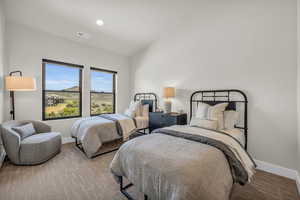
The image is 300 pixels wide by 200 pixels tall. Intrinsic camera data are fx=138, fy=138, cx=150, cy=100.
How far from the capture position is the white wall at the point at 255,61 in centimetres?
223

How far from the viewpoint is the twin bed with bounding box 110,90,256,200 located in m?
1.14

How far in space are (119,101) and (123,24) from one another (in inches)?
99.1

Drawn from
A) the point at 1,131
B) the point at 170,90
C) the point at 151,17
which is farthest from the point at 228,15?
the point at 1,131

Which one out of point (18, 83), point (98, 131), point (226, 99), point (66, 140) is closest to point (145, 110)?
point (98, 131)

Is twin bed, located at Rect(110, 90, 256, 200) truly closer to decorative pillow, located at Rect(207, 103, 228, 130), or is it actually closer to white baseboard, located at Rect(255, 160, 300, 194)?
decorative pillow, located at Rect(207, 103, 228, 130)

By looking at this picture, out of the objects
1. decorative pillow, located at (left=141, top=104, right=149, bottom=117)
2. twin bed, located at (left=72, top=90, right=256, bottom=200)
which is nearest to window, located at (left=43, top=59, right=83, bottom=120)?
decorative pillow, located at (left=141, top=104, right=149, bottom=117)

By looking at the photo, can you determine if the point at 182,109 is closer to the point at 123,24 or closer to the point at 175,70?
the point at 175,70

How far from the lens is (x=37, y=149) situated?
2521 millimetres

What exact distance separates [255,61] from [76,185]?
3.59 m

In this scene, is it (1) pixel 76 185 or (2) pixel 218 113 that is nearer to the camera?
(1) pixel 76 185

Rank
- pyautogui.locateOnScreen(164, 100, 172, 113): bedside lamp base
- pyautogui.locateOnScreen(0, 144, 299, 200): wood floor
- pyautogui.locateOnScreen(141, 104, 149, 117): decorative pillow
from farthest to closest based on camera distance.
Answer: pyautogui.locateOnScreen(141, 104, 149, 117): decorative pillow, pyautogui.locateOnScreen(164, 100, 172, 113): bedside lamp base, pyautogui.locateOnScreen(0, 144, 299, 200): wood floor

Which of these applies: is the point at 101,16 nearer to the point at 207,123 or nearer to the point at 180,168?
the point at 207,123

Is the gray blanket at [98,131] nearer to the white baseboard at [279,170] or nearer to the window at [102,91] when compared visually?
the window at [102,91]

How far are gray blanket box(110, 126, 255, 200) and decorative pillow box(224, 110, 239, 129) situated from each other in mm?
837
